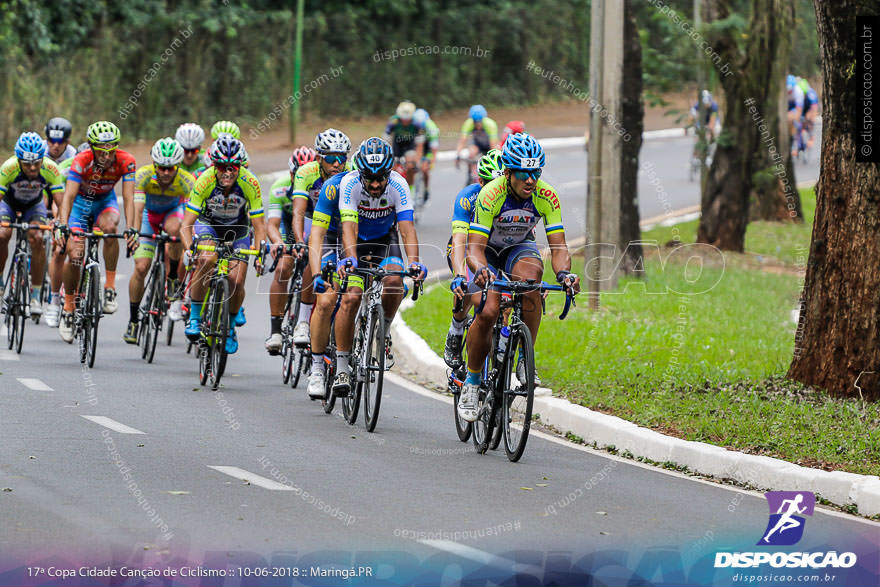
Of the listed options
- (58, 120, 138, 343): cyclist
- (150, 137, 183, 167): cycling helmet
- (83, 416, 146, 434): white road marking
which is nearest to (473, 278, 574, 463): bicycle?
(83, 416, 146, 434): white road marking

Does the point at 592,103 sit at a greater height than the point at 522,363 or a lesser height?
greater

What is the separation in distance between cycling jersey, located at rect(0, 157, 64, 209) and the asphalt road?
118 inches

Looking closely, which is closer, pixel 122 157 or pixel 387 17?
pixel 122 157

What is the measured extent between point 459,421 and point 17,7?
93.7 ft

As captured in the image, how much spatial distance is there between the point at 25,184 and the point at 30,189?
0.08 m

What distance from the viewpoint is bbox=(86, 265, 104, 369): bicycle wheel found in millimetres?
13938

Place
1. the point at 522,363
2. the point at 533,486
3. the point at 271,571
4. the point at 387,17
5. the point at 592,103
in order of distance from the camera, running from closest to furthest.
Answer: the point at 271,571 → the point at 533,486 → the point at 522,363 → the point at 592,103 → the point at 387,17

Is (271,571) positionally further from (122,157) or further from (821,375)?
(122,157)

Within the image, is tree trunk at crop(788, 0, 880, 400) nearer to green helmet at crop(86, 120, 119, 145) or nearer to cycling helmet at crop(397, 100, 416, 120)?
green helmet at crop(86, 120, 119, 145)

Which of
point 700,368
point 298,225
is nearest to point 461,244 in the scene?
point 298,225

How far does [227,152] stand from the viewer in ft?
43.0

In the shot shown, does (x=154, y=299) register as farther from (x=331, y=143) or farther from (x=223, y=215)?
(x=331, y=143)

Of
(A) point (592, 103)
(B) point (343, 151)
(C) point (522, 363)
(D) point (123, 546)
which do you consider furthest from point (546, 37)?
(D) point (123, 546)

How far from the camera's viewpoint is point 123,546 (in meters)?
7.36
